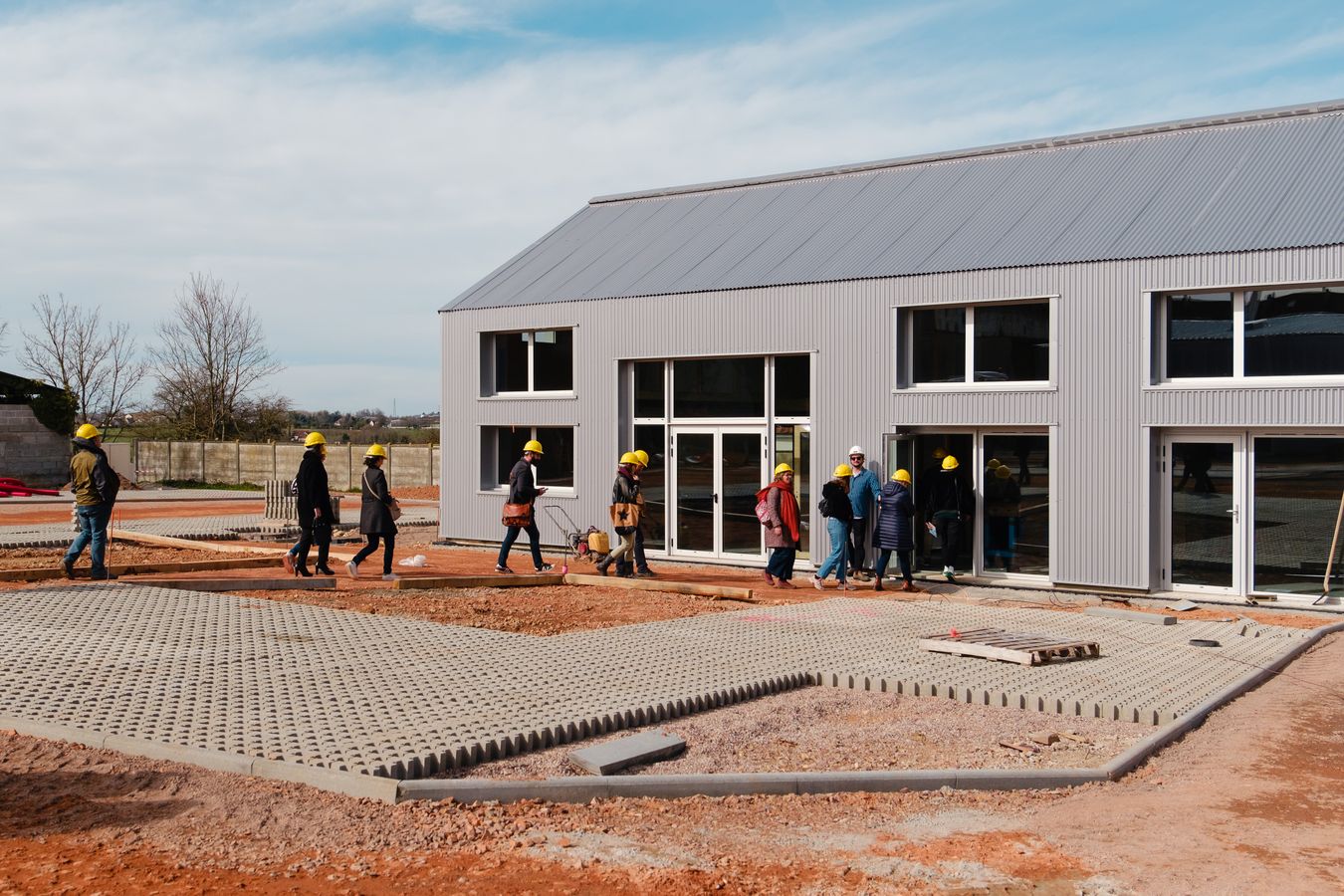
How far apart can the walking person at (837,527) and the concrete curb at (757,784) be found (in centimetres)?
904

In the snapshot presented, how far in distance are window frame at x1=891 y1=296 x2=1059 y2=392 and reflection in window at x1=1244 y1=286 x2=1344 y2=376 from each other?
2379mm

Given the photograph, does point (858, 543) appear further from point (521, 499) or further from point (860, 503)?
point (521, 499)

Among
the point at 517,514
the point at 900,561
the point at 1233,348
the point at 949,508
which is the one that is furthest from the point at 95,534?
the point at 1233,348

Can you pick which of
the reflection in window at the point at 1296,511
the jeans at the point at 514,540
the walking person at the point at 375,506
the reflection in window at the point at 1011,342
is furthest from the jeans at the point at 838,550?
the walking person at the point at 375,506

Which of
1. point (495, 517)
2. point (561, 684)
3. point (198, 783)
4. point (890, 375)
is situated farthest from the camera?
point (495, 517)

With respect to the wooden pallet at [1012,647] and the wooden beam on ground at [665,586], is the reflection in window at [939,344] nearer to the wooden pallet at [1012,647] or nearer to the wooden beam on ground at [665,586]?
the wooden beam on ground at [665,586]

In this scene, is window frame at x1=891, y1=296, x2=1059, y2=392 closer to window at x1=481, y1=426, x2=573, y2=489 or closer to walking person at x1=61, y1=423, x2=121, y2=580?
window at x1=481, y1=426, x2=573, y2=489

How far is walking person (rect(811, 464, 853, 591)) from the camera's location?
16469mm

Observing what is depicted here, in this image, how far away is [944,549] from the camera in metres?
17.2

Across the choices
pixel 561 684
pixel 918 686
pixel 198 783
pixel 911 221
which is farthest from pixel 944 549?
pixel 198 783

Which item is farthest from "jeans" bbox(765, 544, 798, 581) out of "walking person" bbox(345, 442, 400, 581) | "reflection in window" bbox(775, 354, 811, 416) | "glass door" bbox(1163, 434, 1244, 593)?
"walking person" bbox(345, 442, 400, 581)

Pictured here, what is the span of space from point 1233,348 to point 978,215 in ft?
15.5

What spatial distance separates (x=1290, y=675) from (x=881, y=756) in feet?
15.8

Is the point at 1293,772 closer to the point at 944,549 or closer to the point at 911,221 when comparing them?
the point at 944,549
